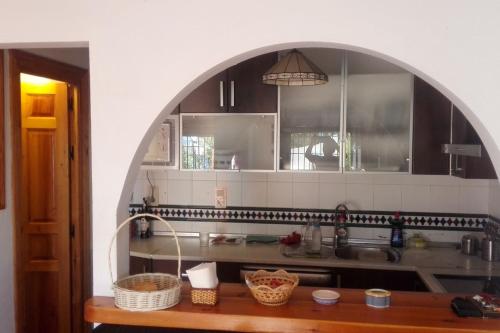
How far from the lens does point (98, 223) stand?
1.87 m

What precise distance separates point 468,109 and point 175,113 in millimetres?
2394

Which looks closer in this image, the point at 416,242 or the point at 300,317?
the point at 300,317

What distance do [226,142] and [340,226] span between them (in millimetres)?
1068

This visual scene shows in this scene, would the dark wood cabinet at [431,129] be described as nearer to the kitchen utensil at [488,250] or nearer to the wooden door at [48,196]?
the kitchen utensil at [488,250]

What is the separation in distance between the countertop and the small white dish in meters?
1.21

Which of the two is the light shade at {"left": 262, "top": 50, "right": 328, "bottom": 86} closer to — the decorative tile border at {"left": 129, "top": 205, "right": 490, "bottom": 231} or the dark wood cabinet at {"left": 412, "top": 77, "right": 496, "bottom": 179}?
the dark wood cabinet at {"left": 412, "top": 77, "right": 496, "bottom": 179}

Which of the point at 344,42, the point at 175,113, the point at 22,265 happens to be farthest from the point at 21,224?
the point at 344,42

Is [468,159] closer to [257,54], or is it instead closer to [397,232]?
[397,232]

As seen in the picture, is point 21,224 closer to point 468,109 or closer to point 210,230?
point 210,230

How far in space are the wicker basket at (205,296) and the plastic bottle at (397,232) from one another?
89.4 inches

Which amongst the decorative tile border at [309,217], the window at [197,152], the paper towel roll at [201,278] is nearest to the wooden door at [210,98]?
the window at [197,152]

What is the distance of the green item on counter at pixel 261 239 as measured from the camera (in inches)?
150

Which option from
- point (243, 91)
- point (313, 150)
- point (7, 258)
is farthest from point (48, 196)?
point (313, 150)

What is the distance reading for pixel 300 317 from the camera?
1.64 m
